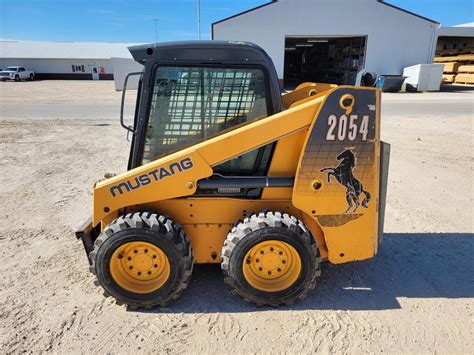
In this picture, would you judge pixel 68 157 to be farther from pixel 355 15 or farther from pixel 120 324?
pixel 355 15

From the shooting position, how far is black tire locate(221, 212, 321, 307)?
113 inches

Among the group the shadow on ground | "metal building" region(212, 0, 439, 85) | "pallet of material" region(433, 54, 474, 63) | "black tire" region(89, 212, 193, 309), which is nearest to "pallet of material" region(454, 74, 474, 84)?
"pallet of material" region(433, 54, 474, 63)

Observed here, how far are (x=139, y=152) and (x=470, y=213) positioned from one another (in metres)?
4.80

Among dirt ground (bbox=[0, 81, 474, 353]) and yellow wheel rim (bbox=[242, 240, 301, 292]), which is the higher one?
yellow wheel rim (bbox=[242, 240, 301, 292])

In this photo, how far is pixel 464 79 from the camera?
29.7m

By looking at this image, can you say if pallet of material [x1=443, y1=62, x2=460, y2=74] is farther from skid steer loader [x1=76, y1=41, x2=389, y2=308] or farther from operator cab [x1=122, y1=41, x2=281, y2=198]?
operator cab [x1=122, y1=41, x2=281, y2=198]

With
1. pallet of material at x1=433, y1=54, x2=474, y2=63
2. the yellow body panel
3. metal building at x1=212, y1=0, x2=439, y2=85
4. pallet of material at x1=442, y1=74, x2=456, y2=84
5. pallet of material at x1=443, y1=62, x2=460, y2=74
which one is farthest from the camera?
pallet of material at x1=442, y1=74, x2=456, y2=84

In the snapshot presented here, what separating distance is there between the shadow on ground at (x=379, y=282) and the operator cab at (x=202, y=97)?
0.97 metres

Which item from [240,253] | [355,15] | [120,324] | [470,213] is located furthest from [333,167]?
[355,15]

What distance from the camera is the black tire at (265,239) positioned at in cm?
288

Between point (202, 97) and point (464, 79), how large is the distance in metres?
34.0

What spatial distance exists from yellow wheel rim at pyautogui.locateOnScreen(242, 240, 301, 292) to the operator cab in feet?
1.58

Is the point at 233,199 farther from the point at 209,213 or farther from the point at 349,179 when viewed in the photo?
the point at 349,179

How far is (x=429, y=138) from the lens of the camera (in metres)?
10.0
